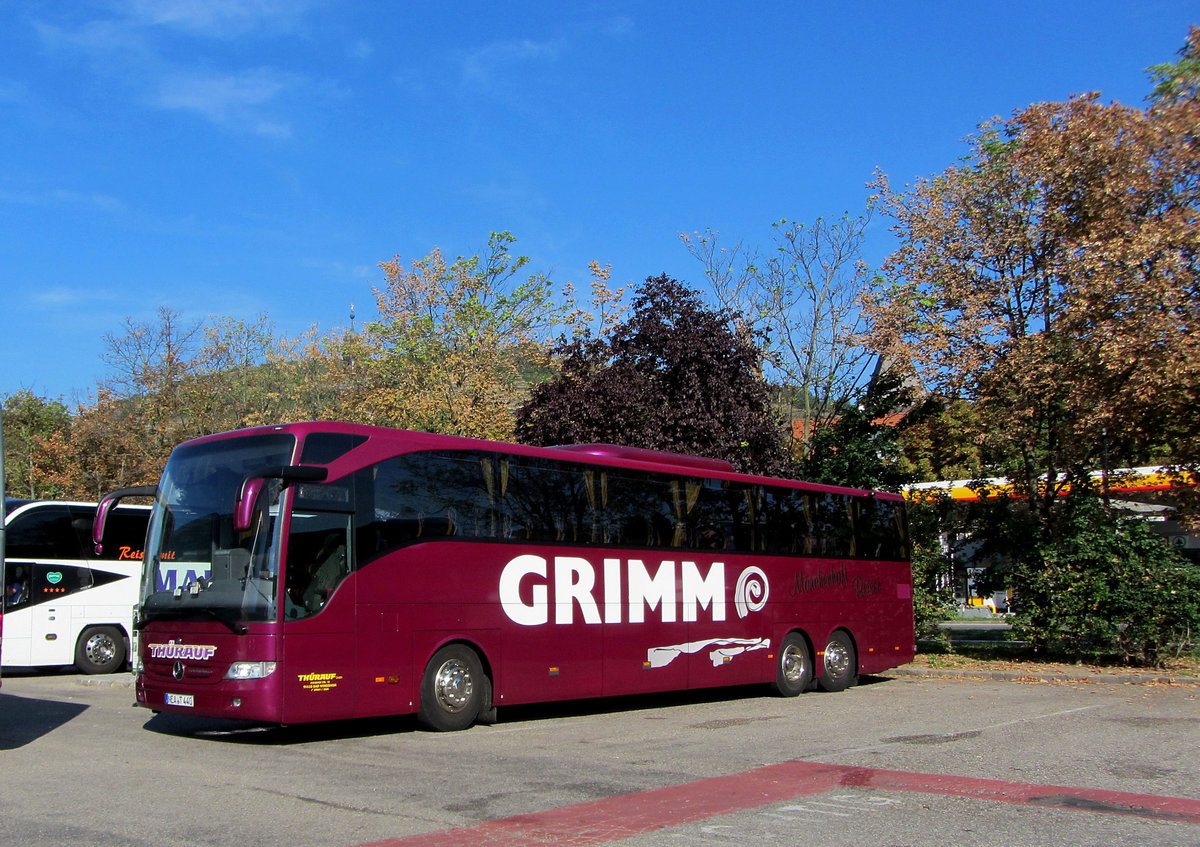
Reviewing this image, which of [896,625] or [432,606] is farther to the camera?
[896,625]

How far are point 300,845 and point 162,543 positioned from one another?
588cm

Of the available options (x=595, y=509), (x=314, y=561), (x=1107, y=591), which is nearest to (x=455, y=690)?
(x=314, y=561)

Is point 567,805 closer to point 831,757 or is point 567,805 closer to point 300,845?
point 300,845

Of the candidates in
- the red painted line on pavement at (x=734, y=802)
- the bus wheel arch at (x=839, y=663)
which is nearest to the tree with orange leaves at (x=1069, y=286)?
the bus wheel arch at (x=839, y=663)

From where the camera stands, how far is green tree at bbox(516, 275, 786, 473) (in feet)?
71.7

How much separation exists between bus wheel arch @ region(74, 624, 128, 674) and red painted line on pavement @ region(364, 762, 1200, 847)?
1548 centimetres

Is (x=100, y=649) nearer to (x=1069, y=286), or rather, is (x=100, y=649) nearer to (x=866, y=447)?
(x=866, y=447)

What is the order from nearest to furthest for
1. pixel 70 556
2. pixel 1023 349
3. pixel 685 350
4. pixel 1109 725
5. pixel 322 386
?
pixel 1109 725 < pixel 1023 349 < pixel 70 556 < pixel 685 350 < pixel 322 386

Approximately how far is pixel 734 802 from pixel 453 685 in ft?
16.3

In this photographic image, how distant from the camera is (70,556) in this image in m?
20.1

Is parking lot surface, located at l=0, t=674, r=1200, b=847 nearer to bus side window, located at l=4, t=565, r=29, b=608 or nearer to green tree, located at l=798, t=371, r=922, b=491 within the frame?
bus side window, located at l=4, t=565, r=29, b=608

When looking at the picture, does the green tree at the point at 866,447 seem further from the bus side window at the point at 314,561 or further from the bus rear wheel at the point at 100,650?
the bus side window at the point at 314,561

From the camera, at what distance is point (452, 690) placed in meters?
11.9

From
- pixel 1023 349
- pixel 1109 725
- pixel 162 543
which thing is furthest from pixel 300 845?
pixel 1023 349
